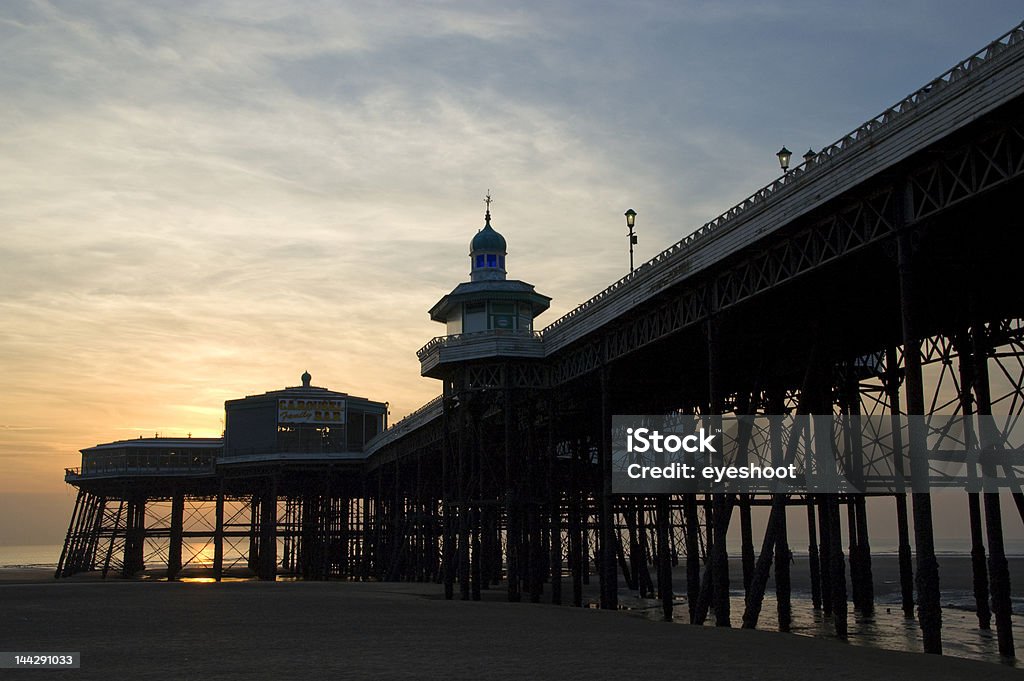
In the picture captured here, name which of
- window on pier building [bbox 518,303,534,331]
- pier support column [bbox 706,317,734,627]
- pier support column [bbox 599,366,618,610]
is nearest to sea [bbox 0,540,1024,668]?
pier support column [bbox 599,366,618,610]

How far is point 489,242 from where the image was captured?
70562 millimetres

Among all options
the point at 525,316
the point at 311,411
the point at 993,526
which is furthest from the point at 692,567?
the point at 311,411

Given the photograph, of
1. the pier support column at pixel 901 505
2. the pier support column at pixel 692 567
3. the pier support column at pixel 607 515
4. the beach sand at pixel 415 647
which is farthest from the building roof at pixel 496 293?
the beach sand at pixel 415 647

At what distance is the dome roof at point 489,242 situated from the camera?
7050 centimetres

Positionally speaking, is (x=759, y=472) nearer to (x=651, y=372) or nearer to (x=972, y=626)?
(x=651, y=372)

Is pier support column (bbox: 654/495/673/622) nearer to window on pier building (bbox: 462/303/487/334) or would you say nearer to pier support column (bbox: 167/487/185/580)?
window on pier building (bbox: 462/303/487/334)

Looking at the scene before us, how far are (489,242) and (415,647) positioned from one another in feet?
156

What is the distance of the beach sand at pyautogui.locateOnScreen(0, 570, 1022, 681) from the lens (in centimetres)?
2083

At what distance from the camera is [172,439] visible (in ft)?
352

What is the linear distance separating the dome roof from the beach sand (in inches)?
1375

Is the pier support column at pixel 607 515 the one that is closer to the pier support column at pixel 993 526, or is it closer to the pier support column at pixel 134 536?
the pier support column at pixel 993 526

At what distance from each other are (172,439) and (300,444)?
17.5m

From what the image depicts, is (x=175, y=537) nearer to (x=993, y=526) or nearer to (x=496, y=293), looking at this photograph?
(x=496, y=293)

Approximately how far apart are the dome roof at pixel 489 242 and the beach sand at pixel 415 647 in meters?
34.9
